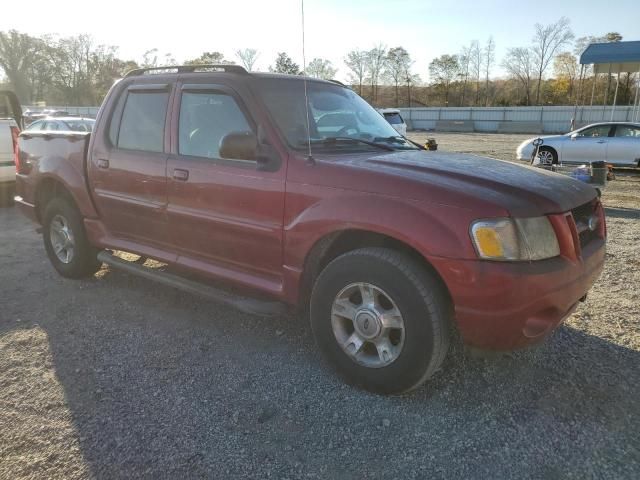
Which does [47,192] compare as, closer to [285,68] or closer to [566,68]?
[285,68]

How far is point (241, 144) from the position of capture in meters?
3.26

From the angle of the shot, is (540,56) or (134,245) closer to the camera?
(134,245)

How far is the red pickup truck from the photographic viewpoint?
8.56ft

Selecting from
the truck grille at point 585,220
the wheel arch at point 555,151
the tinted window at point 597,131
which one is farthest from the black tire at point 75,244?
the tinted window at point 597,131

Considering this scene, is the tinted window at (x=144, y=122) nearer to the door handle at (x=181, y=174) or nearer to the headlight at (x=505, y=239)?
the door handle at (x=181, y=174)

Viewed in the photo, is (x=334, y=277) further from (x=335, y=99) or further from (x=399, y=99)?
(x=399, y=99)

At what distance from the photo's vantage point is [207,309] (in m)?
4.39

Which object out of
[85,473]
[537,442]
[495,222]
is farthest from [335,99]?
[85,473]

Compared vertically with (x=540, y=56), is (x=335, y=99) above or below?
below

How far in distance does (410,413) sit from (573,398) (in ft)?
3.19

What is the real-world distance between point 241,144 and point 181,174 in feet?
2.33

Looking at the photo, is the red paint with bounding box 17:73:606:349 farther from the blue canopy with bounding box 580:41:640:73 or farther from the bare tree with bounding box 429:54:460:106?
the bare tree with bounding box 429:54:460:106

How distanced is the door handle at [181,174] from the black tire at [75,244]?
5.38ft

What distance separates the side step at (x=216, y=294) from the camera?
334cm
